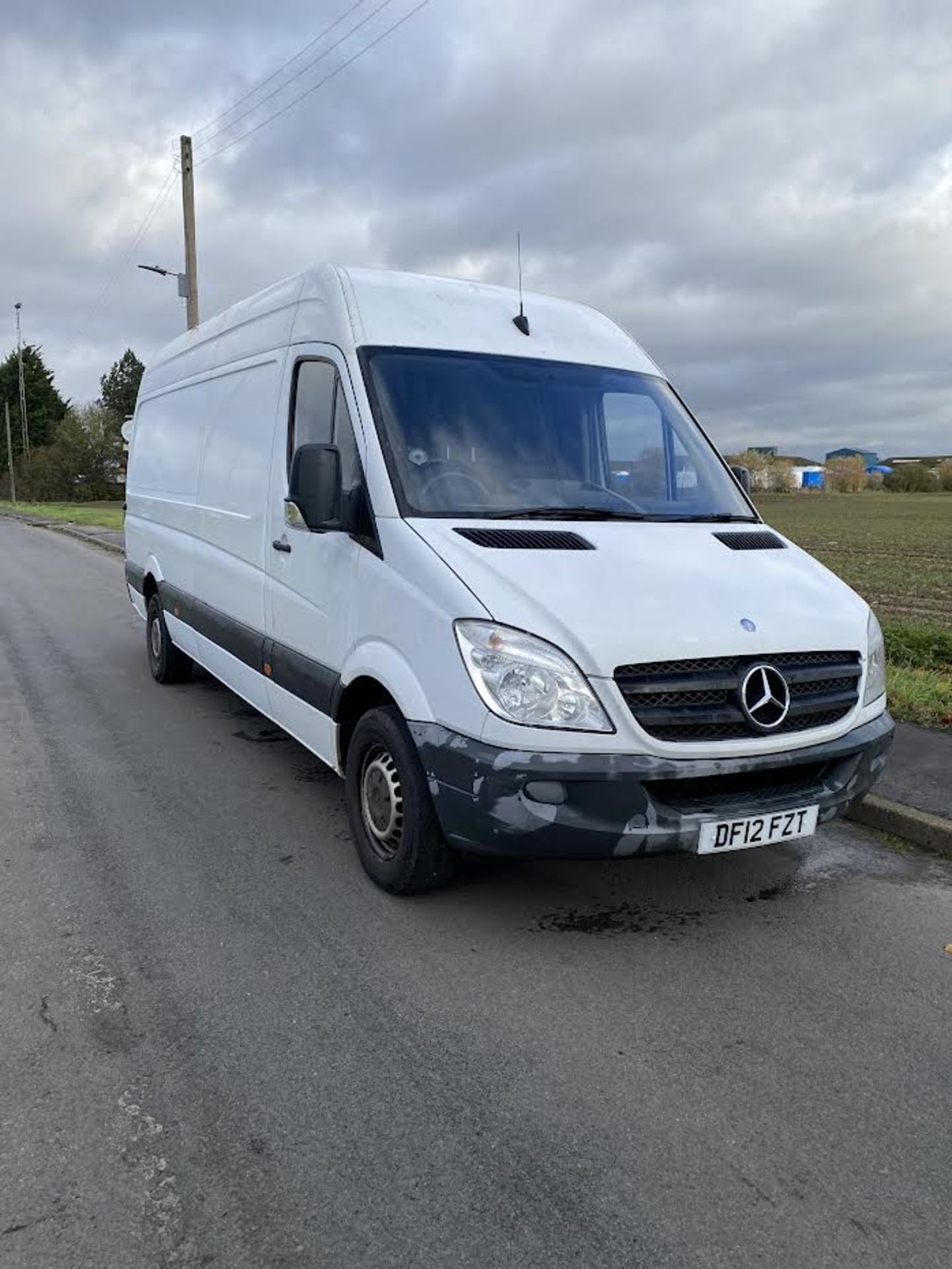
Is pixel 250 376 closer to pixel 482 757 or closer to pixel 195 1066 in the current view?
pixel 482 757

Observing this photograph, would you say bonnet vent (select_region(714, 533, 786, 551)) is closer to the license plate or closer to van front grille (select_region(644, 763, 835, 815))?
van front grille (select_region(644, 763, 835, 815))

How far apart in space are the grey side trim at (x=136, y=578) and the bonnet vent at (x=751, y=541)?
5893 mm

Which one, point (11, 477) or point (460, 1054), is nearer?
point (460, 1054)

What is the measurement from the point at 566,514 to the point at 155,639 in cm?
523

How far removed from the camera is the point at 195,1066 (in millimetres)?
2811

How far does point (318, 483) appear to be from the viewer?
3.91m

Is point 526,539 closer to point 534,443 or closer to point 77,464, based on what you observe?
point 534,443

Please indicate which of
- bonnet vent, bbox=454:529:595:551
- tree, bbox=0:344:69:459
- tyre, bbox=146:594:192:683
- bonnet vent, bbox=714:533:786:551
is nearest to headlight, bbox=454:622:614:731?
bonnet vent, bbox=454:529:595:551

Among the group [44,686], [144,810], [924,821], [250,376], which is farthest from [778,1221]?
[44,686]

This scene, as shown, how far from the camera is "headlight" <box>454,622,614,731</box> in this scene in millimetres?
3277

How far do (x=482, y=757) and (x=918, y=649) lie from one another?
276 inches

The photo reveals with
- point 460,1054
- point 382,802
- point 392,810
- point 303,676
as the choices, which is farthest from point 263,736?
point 460,1054

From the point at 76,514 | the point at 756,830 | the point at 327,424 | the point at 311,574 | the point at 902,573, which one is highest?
the point at 327,424

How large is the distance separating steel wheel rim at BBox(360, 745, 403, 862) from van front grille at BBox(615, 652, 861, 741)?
103 centimetres
